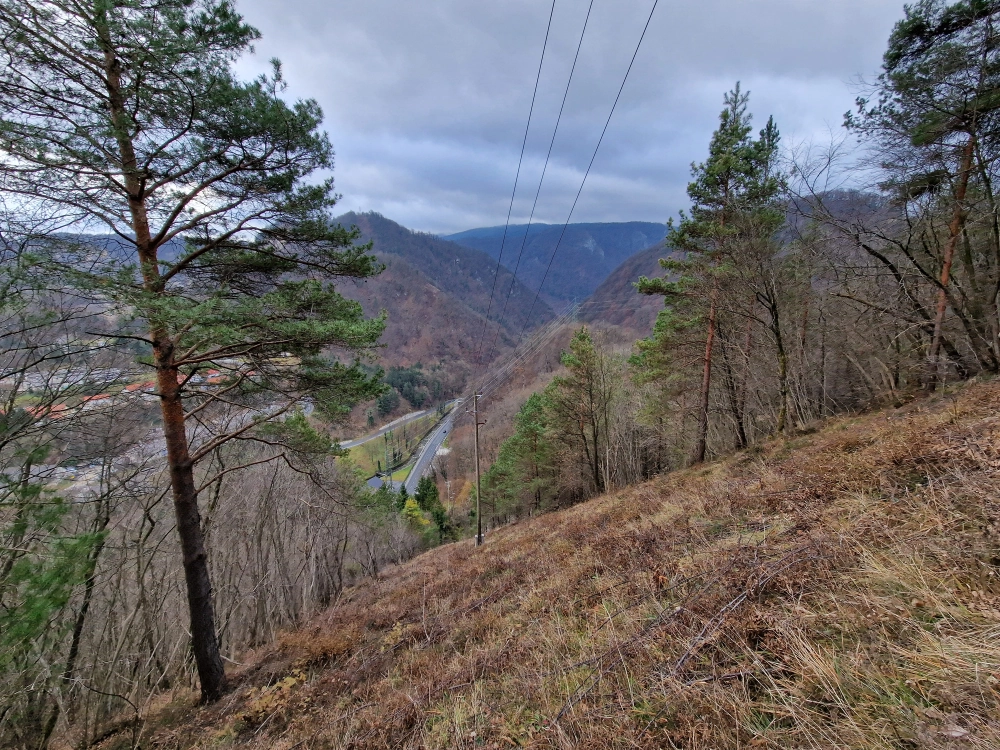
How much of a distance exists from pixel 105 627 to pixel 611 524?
10596 mm

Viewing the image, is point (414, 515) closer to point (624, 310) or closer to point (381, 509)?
point (381, 509)

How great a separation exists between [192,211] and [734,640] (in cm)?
701

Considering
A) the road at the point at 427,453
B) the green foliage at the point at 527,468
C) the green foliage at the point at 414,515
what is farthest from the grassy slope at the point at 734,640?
the road at the point at 427,453

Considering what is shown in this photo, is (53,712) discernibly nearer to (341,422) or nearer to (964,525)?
(341,422)

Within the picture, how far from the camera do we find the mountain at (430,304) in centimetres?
11412

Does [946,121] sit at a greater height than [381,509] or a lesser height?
greater

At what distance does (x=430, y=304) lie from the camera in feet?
437

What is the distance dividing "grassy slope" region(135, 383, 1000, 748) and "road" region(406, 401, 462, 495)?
4214cm

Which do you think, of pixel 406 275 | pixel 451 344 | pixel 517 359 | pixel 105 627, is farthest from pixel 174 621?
pixel 406 275

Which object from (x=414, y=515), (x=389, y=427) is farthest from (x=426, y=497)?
(x=389, y=427)

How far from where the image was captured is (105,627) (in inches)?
310

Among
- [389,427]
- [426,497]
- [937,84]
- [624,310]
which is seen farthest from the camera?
[624,310]

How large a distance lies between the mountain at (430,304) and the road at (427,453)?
3211 cm

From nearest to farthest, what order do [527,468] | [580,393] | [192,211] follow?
1. [192,211]
2. [580,393]
3. [527,468]
